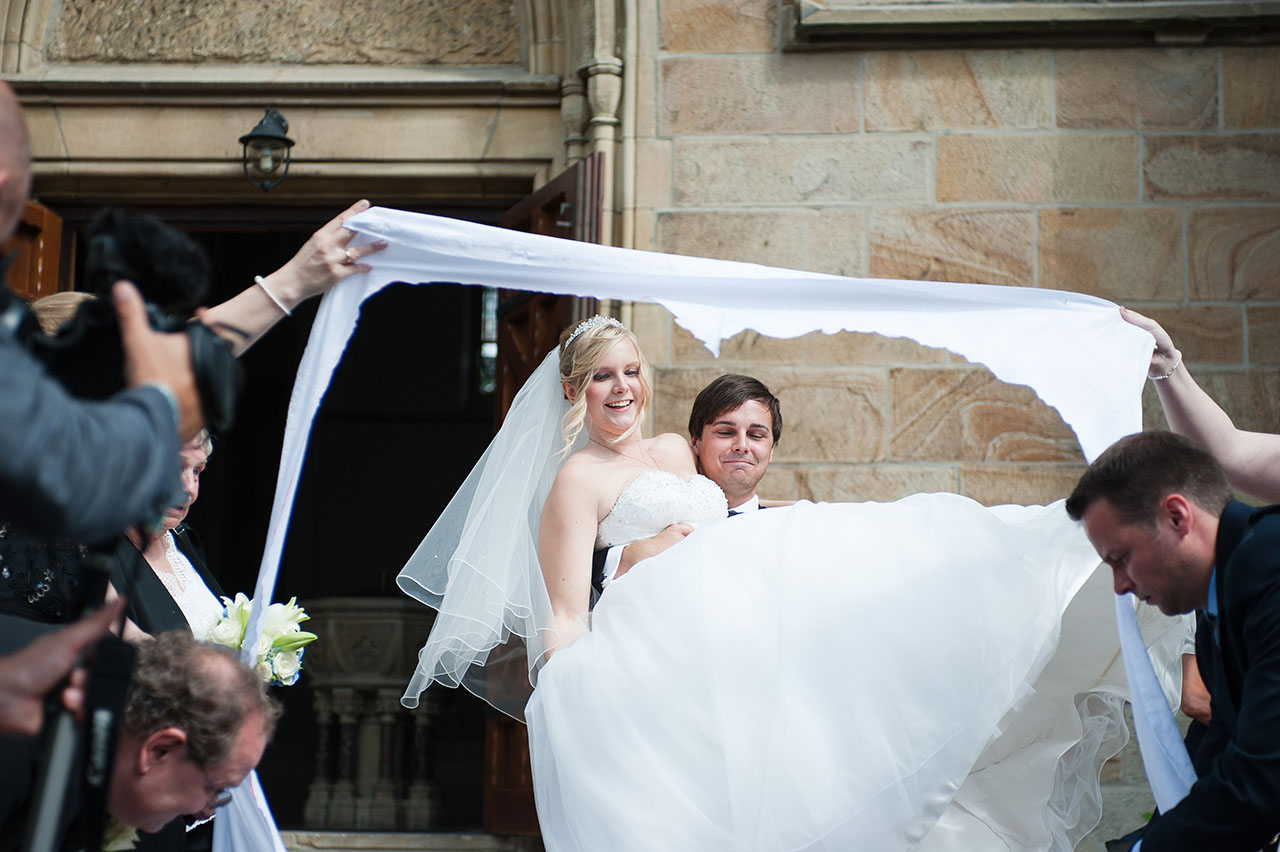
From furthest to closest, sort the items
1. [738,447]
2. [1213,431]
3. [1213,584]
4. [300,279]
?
1. [738,447]
2. [1213,431]
3. [300,279]
4. [1213,584]

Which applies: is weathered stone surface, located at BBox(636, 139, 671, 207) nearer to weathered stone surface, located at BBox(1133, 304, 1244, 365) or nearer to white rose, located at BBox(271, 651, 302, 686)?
weathered stone surface, located at BBox(1133, 304, 1244, 365)

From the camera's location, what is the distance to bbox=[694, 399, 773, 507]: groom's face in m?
4.16

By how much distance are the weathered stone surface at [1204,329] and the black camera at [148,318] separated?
4.33m

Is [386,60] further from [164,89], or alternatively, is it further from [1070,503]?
[1070,503]

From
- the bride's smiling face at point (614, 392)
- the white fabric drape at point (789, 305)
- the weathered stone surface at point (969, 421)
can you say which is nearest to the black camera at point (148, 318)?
the white fabric drape at point (789, 305)

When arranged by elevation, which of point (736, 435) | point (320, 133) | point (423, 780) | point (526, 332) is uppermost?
point (320, 133)

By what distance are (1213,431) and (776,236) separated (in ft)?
8.13

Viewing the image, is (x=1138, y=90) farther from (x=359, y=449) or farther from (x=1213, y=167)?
(x=359, y=449)

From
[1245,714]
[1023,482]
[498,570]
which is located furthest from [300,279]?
[1023,482]

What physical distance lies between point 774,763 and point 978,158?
335 cm

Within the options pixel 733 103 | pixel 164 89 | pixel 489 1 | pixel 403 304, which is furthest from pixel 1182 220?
pixel 403 304

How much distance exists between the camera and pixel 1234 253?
5.23 meters

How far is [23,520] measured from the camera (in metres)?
1.39

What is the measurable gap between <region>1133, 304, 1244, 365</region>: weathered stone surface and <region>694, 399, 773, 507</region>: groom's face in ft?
6.29
